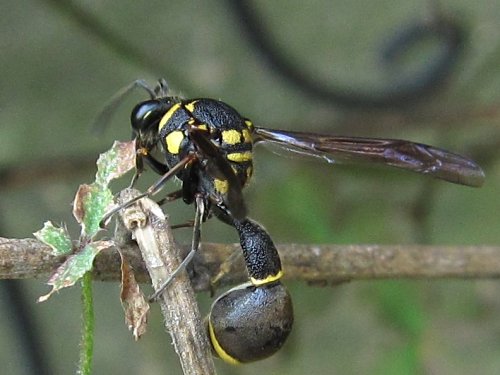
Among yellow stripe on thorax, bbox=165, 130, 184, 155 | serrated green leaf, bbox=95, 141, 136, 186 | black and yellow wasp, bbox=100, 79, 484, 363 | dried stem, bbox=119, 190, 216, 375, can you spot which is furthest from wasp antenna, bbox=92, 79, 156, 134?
dried stem, bbox=119, 190, 216, 375

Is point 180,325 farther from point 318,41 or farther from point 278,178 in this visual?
point 318,41

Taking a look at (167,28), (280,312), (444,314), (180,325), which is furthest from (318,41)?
(180,325)

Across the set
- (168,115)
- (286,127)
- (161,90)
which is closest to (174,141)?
(168,115)

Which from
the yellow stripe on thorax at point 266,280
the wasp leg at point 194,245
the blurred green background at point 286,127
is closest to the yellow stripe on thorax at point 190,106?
the wasp leg at point 194,245

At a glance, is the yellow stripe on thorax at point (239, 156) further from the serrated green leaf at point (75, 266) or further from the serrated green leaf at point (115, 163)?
the serrated green leaf at point (75, 266)

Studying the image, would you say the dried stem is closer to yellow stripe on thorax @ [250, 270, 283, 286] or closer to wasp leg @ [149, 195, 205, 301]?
wasp leg @ [149, 195, 205, 301]

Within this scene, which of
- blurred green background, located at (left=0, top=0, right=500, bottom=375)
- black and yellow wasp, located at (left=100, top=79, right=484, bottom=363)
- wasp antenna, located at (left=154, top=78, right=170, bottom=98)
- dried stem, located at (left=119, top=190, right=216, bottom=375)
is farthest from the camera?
blurred green background, located at (left=0, top=0, right=500, bottom=375)

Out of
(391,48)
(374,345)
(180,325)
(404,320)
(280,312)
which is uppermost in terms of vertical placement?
(180,325)
